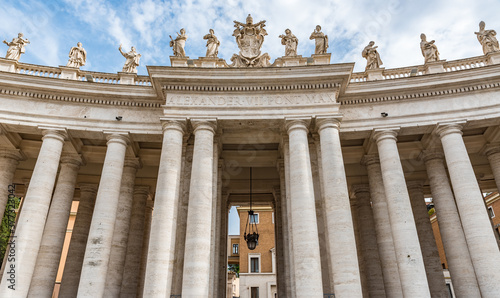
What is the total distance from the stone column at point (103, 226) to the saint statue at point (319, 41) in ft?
45.1

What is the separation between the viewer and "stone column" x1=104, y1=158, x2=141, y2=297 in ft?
71.2

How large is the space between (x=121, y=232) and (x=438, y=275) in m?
21.8

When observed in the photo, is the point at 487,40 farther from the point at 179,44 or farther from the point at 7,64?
the point at 7,64

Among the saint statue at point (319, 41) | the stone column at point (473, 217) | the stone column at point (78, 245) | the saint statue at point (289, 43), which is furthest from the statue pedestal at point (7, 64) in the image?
the stone column at point (473, 217)

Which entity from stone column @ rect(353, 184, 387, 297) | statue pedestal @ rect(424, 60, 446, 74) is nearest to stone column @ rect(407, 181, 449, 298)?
stone column @ rect(353, 184, 387, 297)

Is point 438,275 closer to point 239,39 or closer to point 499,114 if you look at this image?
point 499,114

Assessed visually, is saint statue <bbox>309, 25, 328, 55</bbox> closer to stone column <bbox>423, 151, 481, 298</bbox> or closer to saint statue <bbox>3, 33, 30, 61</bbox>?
stone column <bbox>423, 151, 481, 298</bbox>

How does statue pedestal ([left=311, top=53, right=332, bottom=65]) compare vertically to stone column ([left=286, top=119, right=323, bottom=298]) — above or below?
above

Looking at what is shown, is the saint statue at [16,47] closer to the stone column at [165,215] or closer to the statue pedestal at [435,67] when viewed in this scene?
the stone column at [165,215]

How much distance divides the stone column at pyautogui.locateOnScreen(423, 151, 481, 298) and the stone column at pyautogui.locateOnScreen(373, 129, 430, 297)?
469 cm

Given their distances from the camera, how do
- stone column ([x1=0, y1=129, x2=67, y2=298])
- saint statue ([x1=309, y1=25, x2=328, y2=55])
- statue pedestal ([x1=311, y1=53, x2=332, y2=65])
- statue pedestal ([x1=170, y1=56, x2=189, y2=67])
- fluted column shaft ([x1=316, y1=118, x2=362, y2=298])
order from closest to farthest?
fluted column shaft ([x1=316, y1=118, x2=362, y2=298]) → stone column ([x1=0, y1=129, x2=67, y2=298]) → statue pedestal ([x1=311, y1=53, x2=332, y2=65]) → statue pedestal ([x1=170, y1=56, x2=189, y2=67]) → saint statue ([x1=309, y1=25, x2=328, y2=55])

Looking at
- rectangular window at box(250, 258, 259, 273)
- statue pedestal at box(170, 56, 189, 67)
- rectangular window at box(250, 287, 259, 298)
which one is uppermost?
statue pedestal at box(170, 56, 189, 67)

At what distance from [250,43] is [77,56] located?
488 inches

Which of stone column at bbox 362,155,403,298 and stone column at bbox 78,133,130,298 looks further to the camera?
stone column at bbox 362,155,403,298
